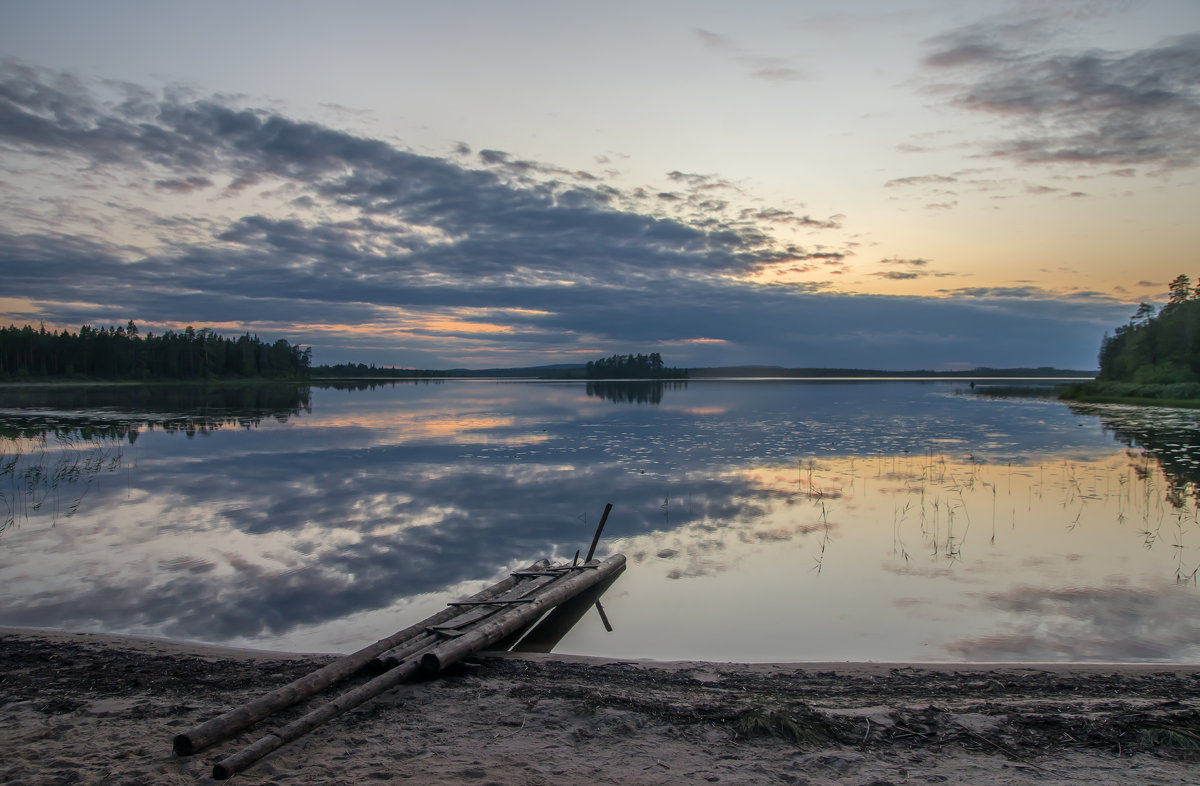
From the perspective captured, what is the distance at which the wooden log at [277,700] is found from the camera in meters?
5.36

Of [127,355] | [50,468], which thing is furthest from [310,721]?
[127,355]

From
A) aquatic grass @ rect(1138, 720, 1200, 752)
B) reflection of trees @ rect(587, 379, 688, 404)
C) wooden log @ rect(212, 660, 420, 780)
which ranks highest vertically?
reflection of trees @ rect(587, 379, 688, 404)

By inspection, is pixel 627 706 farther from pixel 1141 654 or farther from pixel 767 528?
pixel 767 528

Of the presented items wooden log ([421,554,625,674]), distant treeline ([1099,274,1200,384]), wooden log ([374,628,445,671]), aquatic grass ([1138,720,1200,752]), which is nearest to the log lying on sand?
wooden log ([421,554,625,674])

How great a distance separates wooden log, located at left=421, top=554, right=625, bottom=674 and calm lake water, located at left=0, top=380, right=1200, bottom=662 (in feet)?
1.66

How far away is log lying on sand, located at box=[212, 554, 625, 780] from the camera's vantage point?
5.22 metres

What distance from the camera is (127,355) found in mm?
126000

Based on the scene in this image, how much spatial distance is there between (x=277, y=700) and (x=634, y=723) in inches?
130

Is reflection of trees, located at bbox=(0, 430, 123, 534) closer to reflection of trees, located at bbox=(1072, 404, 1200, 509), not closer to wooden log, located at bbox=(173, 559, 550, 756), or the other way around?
wooden log, located at bbox=(173, 559, 550, 756)

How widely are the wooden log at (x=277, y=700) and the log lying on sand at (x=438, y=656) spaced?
0.35 meters

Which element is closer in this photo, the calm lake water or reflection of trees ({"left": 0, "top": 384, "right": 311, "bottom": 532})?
the calm lake water

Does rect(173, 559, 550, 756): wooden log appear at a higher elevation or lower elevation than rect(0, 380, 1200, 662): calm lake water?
higher

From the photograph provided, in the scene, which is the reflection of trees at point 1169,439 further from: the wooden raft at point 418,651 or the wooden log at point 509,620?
the wooden raft at point 418,651

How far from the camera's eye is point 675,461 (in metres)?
24.8
